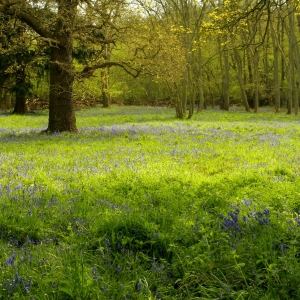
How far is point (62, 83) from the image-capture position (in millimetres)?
14789

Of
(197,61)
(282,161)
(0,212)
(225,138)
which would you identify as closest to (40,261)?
(0,212)

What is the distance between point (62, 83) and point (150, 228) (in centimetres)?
1184

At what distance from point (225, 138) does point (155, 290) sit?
11.0 metres

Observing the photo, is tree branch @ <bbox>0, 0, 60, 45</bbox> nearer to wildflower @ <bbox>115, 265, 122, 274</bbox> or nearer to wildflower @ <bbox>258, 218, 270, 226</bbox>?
wildflower @ <bbox>258, 218, 270, 226</bbox>

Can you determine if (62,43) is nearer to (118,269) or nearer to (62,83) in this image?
(62,83)

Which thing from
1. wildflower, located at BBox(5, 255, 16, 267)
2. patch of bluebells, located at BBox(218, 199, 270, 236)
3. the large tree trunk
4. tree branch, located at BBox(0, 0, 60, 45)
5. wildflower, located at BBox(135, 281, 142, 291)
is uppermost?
tree branch, located at BBox(0, 0, 60, 45)

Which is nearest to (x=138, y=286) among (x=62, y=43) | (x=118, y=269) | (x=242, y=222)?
(x=118, y=269)

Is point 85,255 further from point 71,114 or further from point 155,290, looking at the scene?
point 71,114

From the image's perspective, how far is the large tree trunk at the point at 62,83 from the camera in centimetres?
1447

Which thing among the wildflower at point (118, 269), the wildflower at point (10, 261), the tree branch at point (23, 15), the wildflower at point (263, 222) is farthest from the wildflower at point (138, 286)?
the tree branch at point (23, 15)

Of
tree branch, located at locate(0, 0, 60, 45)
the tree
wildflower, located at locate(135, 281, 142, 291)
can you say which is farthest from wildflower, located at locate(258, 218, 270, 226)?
tree branch, located at locate(0, 0, 60, 45)

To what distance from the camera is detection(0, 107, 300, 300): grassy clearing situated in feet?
9.80

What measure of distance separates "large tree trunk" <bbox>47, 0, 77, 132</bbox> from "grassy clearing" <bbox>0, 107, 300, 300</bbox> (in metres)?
6.04

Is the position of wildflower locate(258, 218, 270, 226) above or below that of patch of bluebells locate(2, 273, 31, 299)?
above
